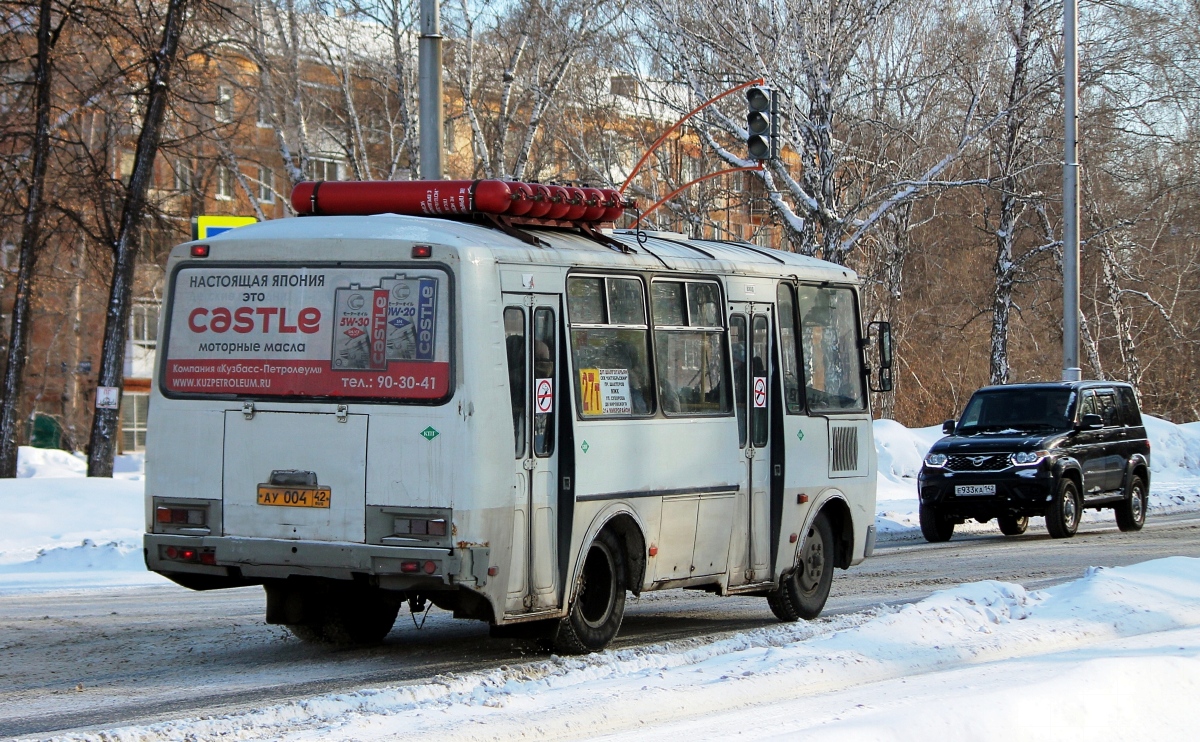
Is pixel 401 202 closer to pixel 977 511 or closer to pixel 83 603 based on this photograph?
pixel 83 603

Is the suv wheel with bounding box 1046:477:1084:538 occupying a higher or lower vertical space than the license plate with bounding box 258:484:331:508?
lower

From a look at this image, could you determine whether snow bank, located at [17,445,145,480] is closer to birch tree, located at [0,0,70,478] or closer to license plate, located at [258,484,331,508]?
birch tree, located at [0,0,70,478]

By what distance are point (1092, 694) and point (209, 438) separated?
16.3 ft

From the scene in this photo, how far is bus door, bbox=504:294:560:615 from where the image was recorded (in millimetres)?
8742

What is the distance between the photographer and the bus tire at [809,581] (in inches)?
447

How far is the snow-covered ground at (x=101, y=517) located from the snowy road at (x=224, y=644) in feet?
5.40

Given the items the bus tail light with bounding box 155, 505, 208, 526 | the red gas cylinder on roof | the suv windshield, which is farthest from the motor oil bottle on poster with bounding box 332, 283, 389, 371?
the suv windshield

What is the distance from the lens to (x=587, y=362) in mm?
9453

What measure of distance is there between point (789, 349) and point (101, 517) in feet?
35.4

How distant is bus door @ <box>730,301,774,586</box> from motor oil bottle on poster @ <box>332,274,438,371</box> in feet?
9.84

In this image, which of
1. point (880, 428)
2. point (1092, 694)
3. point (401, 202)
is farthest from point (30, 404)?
point (1092, 694)

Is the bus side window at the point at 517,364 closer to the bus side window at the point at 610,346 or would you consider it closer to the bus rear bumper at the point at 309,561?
the bus side window at the point at 610,346

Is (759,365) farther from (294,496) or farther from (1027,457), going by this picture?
(1027,457)

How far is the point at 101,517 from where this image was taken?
19.0 meters
